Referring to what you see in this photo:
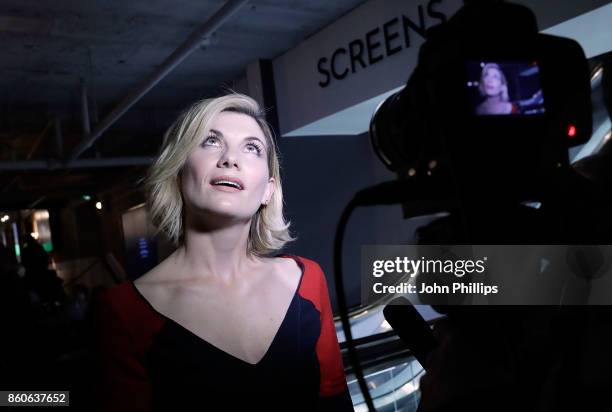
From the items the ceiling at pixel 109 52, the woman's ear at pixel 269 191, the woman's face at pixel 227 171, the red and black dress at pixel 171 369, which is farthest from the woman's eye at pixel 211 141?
the ceiling at pixel 109 52

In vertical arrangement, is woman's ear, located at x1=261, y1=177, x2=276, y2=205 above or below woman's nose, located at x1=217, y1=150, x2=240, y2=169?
below

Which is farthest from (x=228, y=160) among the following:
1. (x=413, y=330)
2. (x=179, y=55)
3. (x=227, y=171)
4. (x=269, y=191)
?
(x=179, y=55)

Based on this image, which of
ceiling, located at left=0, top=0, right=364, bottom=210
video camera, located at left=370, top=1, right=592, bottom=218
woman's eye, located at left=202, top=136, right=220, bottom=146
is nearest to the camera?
video camera, located at left=370, top=1, right=592, bottom=218

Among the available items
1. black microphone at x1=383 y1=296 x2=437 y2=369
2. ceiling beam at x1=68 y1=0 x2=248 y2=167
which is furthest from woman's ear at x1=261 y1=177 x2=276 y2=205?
ceiling beam at x1=68 y1=0 x2=248 y2=167

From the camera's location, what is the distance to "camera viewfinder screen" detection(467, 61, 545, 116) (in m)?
0.54

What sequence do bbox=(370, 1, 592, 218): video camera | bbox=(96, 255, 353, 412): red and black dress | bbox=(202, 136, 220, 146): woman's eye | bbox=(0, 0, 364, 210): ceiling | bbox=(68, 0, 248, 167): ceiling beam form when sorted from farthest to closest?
1. bbox=(0, 0, 364, 210): ceiling
2. bbox=(68, 0, 248, 167): ceiling beam
3. bbox=(202, 136, 220, 146): woman's eye
4. bbox=(96, 255, 353, 412): red and black dress
5. bbox=(370, 1, 592, 218): video camera

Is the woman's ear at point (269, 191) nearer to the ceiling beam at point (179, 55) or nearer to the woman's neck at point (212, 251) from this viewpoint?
the woman's neck at point (212, 251)

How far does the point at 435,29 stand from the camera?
56cm

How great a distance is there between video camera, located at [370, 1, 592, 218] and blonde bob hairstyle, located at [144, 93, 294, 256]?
1.65 feet

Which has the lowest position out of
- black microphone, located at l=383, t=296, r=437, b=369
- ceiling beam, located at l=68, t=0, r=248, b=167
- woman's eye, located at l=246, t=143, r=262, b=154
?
black microphone, located at l=383, t=296, r=437, b=369

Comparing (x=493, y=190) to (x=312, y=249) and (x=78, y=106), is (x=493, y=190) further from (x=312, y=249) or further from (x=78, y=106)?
(x=78, y=106)

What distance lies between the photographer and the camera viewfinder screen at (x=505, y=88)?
537 millimetres

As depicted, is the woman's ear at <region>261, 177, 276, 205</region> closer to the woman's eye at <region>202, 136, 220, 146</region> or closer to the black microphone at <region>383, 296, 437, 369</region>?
the woman's eye at <region>202, 136, 220, 146</region>

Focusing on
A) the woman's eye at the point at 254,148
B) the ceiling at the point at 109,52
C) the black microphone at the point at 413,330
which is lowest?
the black microphone at the point at 413,330
